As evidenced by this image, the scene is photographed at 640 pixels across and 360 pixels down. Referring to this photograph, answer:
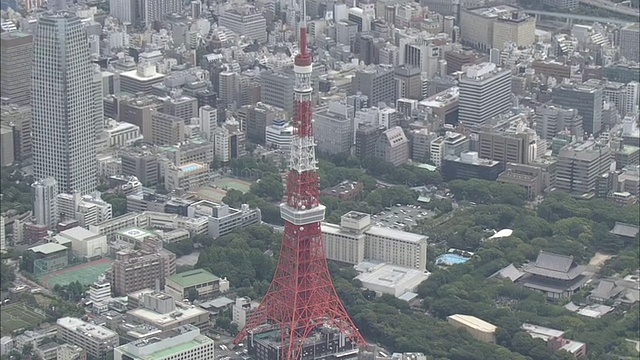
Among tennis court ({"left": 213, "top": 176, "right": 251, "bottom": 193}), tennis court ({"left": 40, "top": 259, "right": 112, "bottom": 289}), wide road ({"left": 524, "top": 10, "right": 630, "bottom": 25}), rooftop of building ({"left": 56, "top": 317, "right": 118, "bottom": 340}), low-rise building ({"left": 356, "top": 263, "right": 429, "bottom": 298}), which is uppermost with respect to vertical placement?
wide road ({"left": 524, "top": 10, "right": 630, "bottom": 25})

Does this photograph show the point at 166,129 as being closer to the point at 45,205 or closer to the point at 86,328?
the point at 45,205

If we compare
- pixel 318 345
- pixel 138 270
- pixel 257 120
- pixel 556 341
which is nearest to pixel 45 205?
pixel 138 270

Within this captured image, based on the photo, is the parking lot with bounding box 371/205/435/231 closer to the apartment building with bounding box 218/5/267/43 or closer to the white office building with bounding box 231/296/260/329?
the white office building with bounding box 231/296/260/329

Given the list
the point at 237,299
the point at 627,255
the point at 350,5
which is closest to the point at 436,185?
the point at 627,255

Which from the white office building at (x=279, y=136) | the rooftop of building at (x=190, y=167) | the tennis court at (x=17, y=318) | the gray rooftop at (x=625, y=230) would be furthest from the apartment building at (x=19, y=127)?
the gray rooftop at (x=625, y=230)

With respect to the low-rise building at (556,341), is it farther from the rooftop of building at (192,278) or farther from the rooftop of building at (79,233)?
the rooftop of building at (79,233)

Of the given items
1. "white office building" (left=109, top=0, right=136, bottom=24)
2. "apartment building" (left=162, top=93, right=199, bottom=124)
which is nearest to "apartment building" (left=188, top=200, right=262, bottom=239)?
"apartment building" (left=162, top=93, right=199, bottom=124)

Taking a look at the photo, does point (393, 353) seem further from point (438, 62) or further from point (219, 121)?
point (438, 62)
